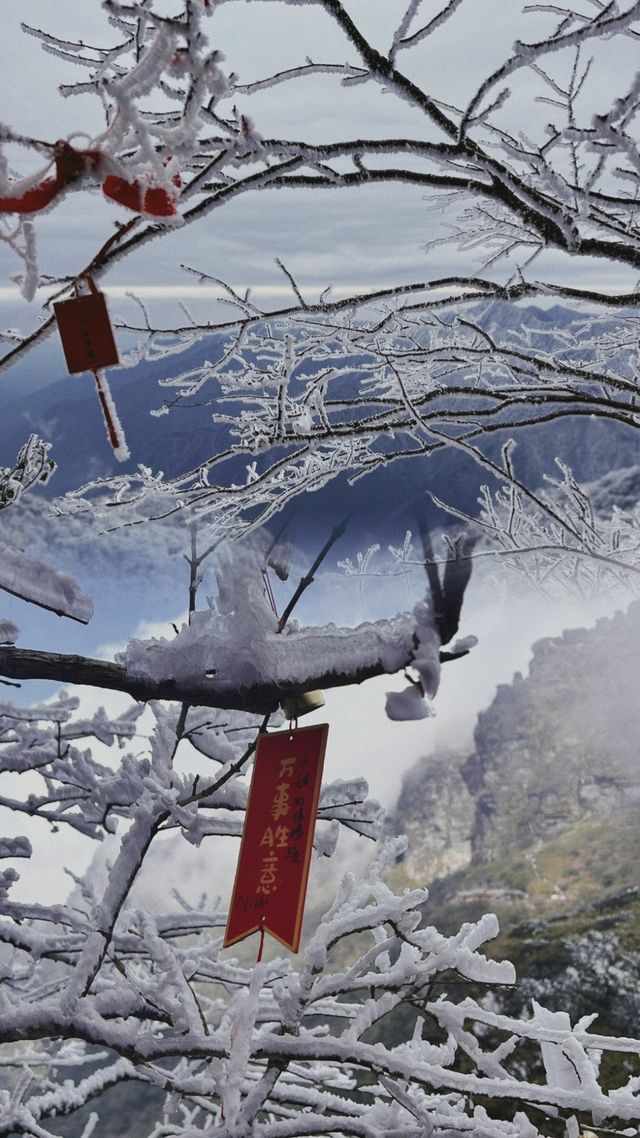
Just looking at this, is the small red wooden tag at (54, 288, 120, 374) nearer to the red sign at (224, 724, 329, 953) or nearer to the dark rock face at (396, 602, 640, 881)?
the red sign at (224, 724, 329, 953)

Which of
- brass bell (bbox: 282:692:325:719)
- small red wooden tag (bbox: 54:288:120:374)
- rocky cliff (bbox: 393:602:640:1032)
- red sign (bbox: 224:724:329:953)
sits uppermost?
rocky cliff (bbox: 393:602:640:1032)

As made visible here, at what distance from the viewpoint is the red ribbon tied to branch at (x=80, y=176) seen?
105cm

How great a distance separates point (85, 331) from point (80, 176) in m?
0.26

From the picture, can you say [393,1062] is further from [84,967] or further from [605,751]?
[605,751]

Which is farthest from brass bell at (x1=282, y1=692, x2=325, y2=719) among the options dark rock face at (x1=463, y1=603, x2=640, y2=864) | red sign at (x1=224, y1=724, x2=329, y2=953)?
dark rock face at (x1=463, y1=603, x2=640, y2=864)

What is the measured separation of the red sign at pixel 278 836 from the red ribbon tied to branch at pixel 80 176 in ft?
5.65

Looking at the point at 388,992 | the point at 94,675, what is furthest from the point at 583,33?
the point at 388,992

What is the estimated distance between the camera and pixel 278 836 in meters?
2.56

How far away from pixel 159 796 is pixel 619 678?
60.0 ft

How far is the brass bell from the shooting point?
2.22m

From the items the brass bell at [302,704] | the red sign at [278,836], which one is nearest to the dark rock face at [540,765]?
the red sign at [278,836]

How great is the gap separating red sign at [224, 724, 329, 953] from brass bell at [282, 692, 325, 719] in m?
0.24

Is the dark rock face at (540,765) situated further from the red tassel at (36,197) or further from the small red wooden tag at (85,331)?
the red tassel at (36,197)

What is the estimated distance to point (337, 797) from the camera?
387cm
